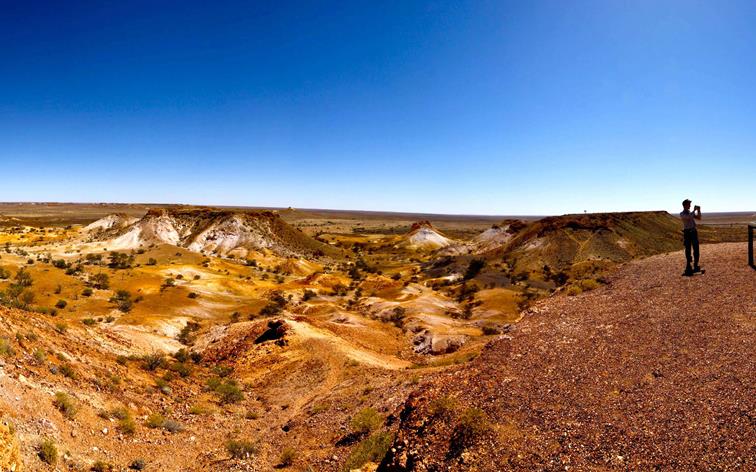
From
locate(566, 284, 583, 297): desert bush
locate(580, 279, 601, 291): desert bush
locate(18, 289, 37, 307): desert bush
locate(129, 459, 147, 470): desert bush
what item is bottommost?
locate(129, 459, 147, 470): desert bush

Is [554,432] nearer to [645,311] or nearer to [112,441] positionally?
[645,311]

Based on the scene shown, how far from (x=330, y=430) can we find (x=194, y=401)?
19.0 ft

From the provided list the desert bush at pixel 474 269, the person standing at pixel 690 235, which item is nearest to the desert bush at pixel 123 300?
the person standing at pixel 690 235

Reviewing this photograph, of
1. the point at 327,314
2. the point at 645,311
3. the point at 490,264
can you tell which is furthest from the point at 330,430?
the point at 490,264

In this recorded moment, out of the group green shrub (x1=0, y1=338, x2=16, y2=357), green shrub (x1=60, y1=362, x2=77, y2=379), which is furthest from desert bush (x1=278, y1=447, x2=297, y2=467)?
green shrub (x1=0, y1=338, x2=16, y2=357)

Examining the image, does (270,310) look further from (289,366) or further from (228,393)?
(228,393)

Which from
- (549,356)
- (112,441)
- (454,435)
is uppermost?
(549,356)

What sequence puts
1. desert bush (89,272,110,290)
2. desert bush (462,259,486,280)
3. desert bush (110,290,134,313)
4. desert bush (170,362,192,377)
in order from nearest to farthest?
desert bush (170,362,192,377) < desert bush (110,290,134,313) < desert bush (89,272,110,290) < desert bush (462,259,486,280)

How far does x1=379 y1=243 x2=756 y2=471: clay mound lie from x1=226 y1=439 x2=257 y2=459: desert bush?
478 cm

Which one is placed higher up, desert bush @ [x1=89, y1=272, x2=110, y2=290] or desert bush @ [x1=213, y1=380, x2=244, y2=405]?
desert bush @ [x1=89, y1=272, x2=110, y2=290]

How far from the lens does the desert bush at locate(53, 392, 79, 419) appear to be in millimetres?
9305

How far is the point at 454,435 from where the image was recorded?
274 inches

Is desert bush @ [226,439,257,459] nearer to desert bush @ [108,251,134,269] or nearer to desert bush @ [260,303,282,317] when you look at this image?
desert bush @ [260,303,282,317]

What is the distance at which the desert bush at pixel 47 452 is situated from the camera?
7.29 metres
